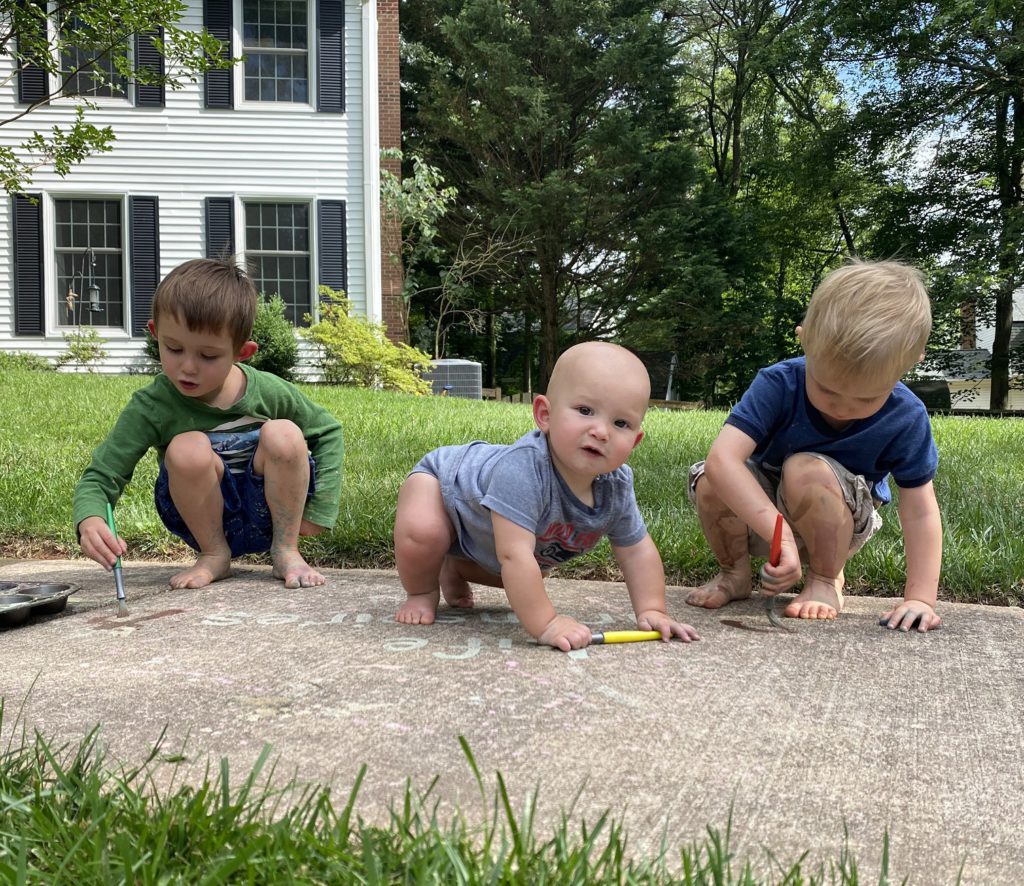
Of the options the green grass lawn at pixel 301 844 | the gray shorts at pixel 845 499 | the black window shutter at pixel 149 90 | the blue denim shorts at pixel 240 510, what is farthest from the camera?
the black window shutter at pixel 149 90

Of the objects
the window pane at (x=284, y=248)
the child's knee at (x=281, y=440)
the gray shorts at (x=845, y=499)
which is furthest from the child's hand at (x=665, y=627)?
the window pane at (x=284, y=248)

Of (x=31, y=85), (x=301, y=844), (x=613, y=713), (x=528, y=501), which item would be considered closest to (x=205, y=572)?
(x=528, y=501)

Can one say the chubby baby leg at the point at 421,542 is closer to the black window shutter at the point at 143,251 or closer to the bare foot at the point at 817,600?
the bare foot at the point at 817,600

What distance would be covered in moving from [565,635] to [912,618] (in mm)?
904

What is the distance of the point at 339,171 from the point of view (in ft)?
44.9

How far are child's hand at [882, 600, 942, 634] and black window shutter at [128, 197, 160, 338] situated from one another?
495 inches

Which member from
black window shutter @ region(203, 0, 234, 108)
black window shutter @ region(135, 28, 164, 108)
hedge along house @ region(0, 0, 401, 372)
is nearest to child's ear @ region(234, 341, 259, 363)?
hedge along house @ region(0, 0, 401, 372)

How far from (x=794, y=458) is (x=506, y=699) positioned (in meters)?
1.20

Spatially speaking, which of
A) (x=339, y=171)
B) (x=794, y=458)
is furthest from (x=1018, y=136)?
(x=794, y=458)

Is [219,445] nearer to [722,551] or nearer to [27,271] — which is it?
[722,551]

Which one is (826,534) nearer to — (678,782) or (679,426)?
(678,782)

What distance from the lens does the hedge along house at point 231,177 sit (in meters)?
13.4

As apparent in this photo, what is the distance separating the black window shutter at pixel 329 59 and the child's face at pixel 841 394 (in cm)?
1234

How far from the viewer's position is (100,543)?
96.4 inches
